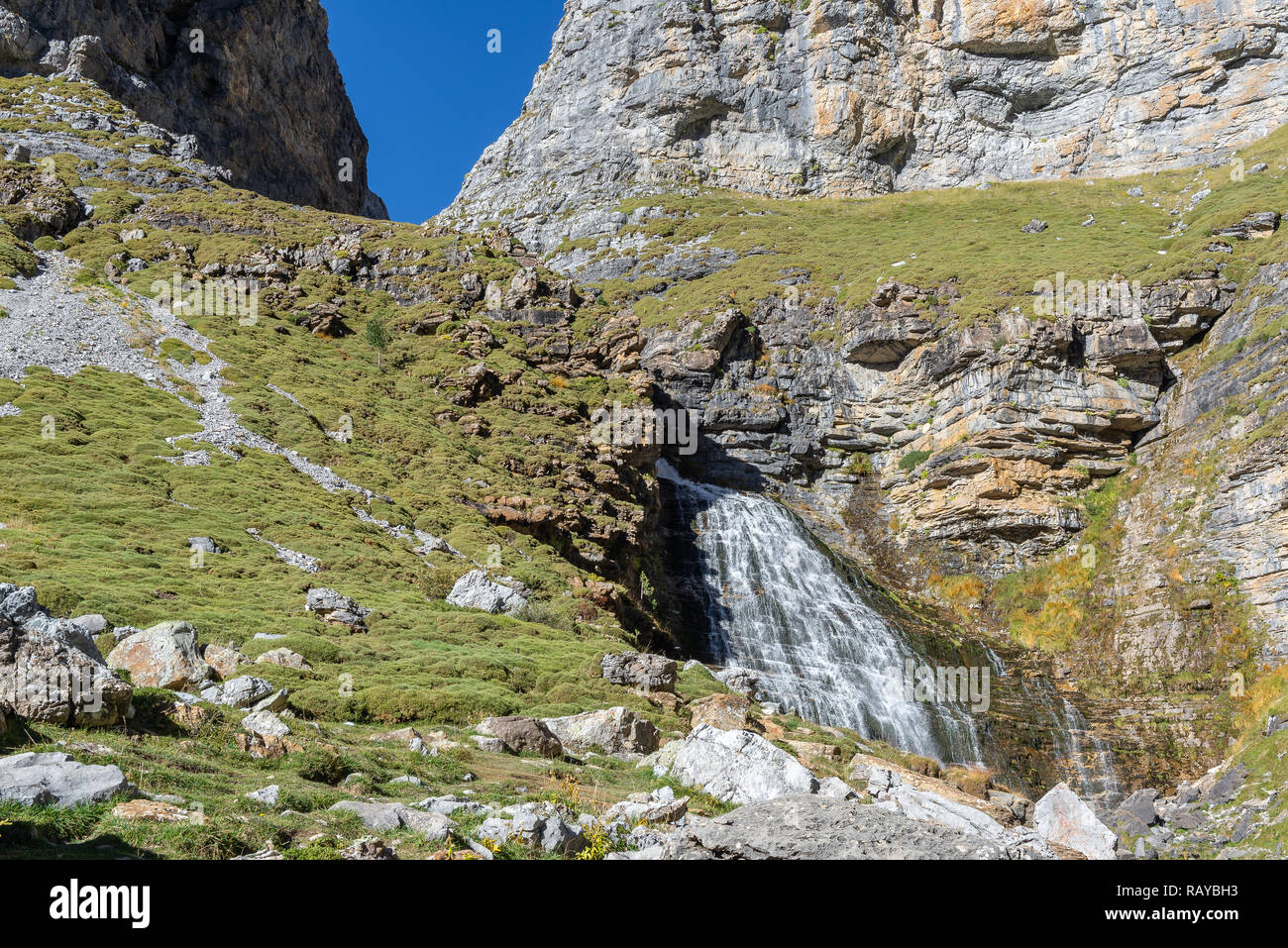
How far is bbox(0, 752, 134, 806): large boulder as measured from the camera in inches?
322

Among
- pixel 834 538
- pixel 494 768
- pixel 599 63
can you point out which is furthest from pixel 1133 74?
pixel 494 768

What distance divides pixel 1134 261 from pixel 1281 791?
45621 millimetres

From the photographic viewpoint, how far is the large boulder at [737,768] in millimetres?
13977

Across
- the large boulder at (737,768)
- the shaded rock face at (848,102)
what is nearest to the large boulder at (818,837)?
the large boulder at (737,768)

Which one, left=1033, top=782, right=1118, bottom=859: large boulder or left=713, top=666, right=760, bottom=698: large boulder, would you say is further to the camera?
left=713, top=666, right=760, bottom=698: large boulder

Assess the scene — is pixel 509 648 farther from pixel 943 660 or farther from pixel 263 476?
pixel 943 660

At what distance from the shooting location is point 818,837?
895cm

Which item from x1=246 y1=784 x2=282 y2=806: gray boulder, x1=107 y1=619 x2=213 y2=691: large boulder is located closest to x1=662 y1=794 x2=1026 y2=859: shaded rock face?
x1=246 y1=784 x2=282 y2=806: gray boulder

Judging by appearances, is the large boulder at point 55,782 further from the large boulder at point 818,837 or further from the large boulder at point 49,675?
the large boulder at point 818,837

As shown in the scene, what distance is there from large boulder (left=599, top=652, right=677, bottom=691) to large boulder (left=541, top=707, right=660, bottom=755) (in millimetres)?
4820

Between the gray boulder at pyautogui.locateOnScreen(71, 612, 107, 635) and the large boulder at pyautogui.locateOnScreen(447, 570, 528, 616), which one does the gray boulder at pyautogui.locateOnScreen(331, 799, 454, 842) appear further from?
the large boulder at pyautogui.locateOnScreen(447, 570, 528, 616)

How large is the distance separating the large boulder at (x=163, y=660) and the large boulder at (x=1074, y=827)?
16.7 metres

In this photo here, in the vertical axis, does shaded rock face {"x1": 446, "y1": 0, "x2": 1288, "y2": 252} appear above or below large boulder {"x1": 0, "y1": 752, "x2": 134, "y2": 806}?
above

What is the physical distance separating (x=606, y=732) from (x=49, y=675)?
1056cm
